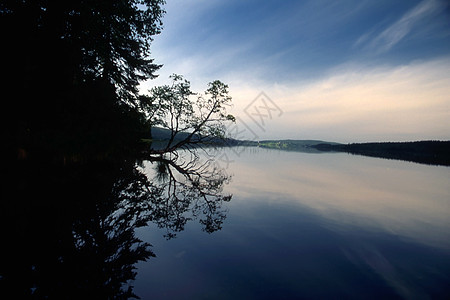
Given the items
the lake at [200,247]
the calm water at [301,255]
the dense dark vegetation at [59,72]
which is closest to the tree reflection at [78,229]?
the lake at [200,247]

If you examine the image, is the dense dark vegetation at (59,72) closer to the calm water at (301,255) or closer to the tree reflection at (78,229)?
the tree reflection at (78,229)

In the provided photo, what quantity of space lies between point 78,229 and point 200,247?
11.6 ft

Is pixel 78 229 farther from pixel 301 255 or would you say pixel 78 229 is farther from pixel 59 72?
pixel 59 72

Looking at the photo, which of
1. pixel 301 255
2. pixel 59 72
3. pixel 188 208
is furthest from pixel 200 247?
pixel 59 72

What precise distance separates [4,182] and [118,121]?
10.8 meters

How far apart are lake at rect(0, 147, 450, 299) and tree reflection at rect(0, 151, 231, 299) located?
0.03 meters

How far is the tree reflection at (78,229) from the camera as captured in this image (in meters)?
3.20

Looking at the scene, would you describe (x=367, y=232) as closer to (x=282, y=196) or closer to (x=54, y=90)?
(x=282, y=196)

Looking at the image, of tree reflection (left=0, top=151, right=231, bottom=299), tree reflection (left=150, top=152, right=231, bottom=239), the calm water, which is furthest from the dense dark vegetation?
the calm water

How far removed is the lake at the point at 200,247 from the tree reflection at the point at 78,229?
3 cm

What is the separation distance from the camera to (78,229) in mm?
4906

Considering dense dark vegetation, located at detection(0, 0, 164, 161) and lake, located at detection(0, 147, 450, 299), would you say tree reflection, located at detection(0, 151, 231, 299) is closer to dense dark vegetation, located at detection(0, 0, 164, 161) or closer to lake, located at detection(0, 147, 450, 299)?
lake, located at detection(0, 147, 450, 299)

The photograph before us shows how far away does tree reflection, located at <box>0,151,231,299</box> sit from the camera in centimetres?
320

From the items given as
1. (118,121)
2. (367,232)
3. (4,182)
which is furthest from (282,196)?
Answer: (118,121)
